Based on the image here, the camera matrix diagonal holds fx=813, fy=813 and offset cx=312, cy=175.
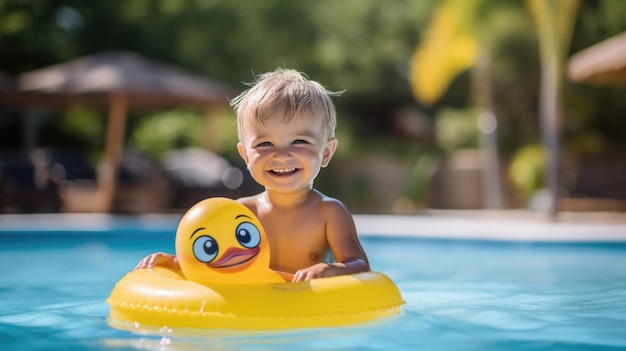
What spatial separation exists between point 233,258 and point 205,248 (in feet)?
0.39

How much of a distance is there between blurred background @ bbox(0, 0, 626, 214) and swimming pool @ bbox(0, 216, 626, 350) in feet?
8.17

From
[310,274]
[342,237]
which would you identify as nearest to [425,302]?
[342,237]

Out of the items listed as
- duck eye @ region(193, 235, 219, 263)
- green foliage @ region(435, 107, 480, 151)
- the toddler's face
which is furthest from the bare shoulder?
green foliage @ region(435, 107, 480, 151)

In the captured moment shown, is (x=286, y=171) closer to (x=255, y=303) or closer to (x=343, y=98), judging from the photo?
(x=255, y=303)

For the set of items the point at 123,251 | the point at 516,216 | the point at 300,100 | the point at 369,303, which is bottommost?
the point at 369,303

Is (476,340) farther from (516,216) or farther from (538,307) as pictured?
(516,216)

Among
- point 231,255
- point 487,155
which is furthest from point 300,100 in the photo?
point 487,155

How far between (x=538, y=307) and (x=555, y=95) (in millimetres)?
7226

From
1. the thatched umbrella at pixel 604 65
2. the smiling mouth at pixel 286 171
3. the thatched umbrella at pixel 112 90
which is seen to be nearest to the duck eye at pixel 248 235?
the smiling mouth at pixel 286 171

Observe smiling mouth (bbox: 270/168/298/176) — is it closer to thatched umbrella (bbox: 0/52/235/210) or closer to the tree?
the tree

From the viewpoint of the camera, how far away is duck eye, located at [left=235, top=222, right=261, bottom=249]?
3268 millimetres

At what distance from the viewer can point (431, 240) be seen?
8.70 metres

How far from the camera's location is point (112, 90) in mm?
12617

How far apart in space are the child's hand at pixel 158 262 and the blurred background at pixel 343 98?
806 centimetres
